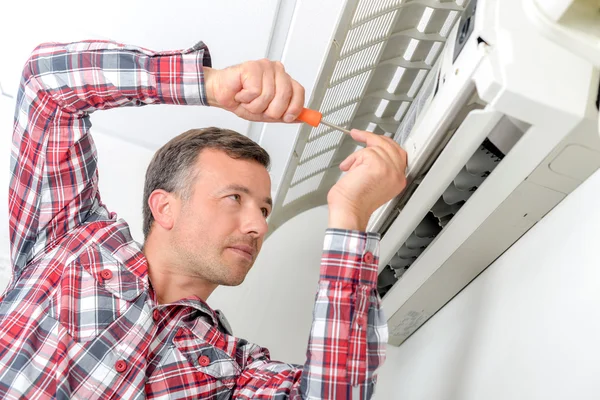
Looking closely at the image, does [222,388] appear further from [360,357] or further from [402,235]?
[402,235]

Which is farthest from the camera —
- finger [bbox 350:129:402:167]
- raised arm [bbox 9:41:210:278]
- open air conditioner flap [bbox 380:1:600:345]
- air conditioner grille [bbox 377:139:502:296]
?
raised arm [bbox 9:41:210:278]

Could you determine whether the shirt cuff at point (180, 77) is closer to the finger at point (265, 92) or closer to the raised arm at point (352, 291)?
the finger at point (265, 92)

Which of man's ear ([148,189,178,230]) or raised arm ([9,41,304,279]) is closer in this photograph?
raised arm ([9,41,304,279])

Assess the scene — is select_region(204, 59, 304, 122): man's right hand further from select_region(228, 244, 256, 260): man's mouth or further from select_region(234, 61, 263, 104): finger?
select_region(228, 244, 256, 260): man's mouth

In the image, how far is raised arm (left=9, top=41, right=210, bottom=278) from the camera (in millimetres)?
978

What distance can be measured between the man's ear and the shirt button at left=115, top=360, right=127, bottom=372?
301 mm

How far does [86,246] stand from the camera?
101cm

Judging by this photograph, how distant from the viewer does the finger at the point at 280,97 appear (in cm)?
90

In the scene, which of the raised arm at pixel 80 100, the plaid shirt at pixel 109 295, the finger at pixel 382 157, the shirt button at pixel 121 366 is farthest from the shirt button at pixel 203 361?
the finger at pixel 382 157

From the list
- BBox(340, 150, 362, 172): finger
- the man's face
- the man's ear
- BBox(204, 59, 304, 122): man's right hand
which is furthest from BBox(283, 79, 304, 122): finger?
the man's ear

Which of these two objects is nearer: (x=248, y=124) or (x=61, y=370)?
(x=61, y=370)

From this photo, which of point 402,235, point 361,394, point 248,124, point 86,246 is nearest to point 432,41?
point 402,235

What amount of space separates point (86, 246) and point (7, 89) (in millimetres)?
950

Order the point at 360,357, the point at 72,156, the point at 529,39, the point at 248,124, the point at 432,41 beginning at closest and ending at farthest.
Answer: the point at 529,39
the point at 360,357
the point at 432,41
the point at 72,156
the point at 248,124
